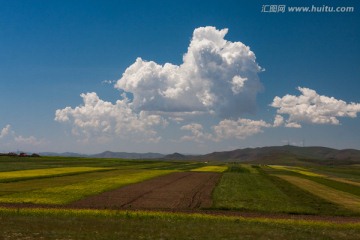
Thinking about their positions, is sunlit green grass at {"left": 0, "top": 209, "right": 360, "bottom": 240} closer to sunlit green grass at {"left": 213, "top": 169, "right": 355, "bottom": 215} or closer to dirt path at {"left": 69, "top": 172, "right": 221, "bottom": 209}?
dirt path at {"left": 69, "top": 172, "right": 221, "bottom": 209}

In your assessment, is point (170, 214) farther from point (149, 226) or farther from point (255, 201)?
point (255, 201)

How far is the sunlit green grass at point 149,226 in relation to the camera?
2461 centimetres

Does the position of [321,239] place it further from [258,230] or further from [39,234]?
[39,234]

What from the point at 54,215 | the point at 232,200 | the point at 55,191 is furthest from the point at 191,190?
the point at 54,215

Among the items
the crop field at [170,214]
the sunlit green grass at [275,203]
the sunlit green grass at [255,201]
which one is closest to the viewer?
the crop field at [170,214]

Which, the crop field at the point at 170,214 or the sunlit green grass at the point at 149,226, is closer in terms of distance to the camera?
the sunlit green grass at the point at 149,226

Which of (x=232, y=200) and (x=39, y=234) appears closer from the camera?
(x=39, y=234)

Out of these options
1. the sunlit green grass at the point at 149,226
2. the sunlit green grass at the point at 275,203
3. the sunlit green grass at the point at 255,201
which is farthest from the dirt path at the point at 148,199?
the sunlit green grass at the point at 149,226

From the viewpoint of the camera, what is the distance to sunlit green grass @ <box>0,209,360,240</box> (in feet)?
80.7

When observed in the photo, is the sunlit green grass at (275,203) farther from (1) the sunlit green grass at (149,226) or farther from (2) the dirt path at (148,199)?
(1) the sunlit green grass at (149,226)

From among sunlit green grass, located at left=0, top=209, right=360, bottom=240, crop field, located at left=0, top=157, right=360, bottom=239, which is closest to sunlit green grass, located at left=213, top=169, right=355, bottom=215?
crop field, located at left=0, top=157, right=360, bottom=239

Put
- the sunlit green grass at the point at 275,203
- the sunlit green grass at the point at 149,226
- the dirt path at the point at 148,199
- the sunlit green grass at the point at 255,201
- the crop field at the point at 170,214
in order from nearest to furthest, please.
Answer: the sunlit green grass at the point at 149,226 < the crop field at the point at 170,214 < the sunlit green grass at the point at 275,203 < the dirt path at the point at 148,199 < the sunlit green grass at the point at 255,201

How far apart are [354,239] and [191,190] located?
31373mm

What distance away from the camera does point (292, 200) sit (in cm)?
4722
